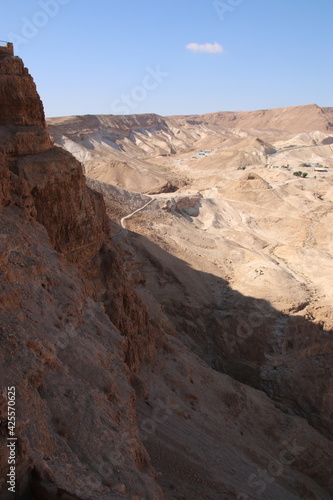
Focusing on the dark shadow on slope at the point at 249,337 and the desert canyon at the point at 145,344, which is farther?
the dark shadow on slope at the point at 249,337

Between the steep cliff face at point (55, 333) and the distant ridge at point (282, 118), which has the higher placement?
the distant ridge at point (282, 118)

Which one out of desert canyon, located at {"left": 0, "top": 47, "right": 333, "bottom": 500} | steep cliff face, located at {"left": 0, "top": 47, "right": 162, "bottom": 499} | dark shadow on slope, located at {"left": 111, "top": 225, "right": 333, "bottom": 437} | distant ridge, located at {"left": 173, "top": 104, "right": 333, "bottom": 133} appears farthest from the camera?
distant ridge, located at {"left": 173, "top": 104, "right": 333, "bottom": 133}

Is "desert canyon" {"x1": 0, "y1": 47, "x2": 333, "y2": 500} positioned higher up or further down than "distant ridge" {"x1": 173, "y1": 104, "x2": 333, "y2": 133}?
further down

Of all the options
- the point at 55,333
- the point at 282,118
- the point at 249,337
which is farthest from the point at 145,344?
the point at 282,118

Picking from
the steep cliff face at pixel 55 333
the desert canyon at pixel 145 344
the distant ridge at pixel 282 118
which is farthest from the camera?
the distant ridge at pixel 282 118

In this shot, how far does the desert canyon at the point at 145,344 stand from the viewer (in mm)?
5965

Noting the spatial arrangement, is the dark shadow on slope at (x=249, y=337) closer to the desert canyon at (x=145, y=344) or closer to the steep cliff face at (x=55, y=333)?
the desert canyon at (x=145, y=344)

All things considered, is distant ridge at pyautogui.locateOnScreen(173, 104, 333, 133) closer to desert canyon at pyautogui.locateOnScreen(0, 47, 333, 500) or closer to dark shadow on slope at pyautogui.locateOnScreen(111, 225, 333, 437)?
desert canyon at pyautogui.locateOnScreen(0, 47, 333, 500)

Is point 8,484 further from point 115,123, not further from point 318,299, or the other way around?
point 115,123

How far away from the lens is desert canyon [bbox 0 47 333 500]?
596 centimetres

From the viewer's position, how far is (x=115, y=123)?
8181 centimetres

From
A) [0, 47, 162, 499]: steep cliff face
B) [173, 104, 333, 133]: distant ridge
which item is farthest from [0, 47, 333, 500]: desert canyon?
[173, 104, 333, 133]: distant ridge

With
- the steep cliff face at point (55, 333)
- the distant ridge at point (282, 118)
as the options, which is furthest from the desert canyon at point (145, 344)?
the distant ridge at point (282, 118)

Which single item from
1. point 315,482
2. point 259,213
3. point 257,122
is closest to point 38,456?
point 315,482
